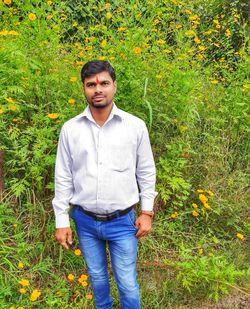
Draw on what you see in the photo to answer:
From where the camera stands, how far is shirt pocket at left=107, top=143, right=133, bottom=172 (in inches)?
81.9

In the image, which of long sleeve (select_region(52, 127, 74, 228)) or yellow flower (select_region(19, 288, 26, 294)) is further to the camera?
yellow flower (select_region(19, 288, 26, 294))

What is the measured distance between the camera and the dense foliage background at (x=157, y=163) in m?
2.68

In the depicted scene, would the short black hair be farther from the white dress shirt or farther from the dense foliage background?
the dense foliage background

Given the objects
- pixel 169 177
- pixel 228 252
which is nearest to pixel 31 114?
pixel 169 177

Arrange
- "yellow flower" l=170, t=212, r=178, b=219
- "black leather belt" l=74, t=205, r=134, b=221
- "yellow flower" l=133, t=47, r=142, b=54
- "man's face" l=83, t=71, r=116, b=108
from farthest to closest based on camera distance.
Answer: "yellow flower" l=170, t=212, r=178, b=219 → "yellow flower" l=133, t=47, r=142, b=54 → "black leather belt" l=74, t=205, r=134, b=221 → "man's face" l=83, t=71, r=116, b=108

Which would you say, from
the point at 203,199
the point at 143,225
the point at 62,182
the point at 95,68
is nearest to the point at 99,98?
the point at 95,68

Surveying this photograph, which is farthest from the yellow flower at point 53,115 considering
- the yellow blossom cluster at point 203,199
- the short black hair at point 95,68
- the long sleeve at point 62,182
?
the yellow blossom cluster at point 203,199

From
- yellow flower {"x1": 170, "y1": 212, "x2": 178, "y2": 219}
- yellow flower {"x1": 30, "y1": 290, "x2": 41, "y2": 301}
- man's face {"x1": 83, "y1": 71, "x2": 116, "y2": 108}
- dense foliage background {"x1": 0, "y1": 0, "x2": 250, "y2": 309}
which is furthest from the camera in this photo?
yellow flower {"x1": 170, "y1": 212, "x2": 178, "y2": 219}

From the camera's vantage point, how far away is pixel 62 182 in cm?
218

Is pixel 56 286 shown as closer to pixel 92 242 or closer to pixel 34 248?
pixel 34 248

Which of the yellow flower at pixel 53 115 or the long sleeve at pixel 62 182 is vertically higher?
the yellow flower at pixel 53 115

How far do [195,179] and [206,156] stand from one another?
0.76 feet

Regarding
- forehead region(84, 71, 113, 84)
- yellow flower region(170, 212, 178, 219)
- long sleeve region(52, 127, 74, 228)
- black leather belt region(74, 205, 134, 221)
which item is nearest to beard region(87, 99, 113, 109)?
forehead region(84, 71, 113, 84)

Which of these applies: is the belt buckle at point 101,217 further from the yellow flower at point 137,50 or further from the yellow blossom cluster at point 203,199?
the yellow flower at point 137,50
